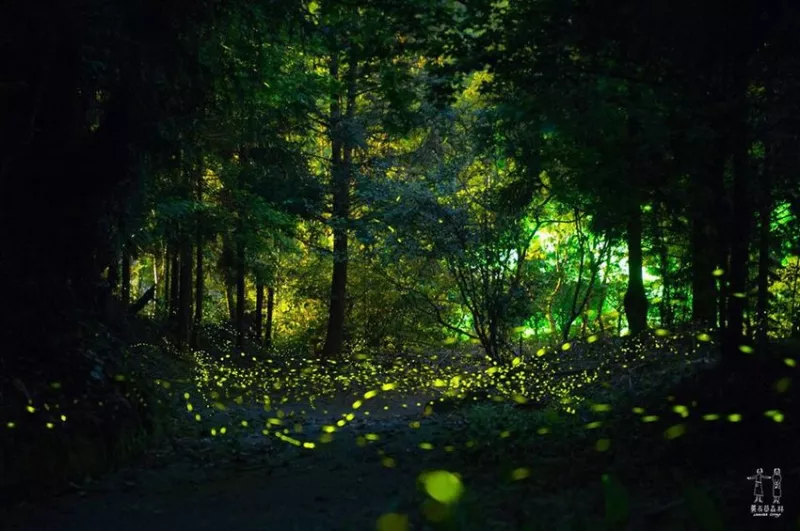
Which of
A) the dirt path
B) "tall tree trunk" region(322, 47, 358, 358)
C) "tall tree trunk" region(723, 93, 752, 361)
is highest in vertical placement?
"tall tree trunk" region(322, 47, 358, 358)

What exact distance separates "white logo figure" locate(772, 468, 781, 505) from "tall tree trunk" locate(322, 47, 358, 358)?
17922 millimetres

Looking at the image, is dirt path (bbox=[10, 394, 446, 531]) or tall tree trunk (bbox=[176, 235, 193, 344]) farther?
tall tree trunk (bbox=[176, 235, 193, 344])

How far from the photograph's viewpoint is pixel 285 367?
2178cm

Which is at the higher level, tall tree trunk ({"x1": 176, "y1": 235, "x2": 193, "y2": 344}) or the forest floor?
tall tree trunk ({"x1": 176, "y1": 235, "x2": 193, "y2": 344})

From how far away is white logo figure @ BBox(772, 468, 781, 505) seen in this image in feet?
14.0

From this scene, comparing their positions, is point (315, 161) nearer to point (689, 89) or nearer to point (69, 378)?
point (69, 378)

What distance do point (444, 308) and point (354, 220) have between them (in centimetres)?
391

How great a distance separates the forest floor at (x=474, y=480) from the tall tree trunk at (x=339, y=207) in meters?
13.9

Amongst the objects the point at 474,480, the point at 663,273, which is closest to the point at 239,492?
the point at 474,480

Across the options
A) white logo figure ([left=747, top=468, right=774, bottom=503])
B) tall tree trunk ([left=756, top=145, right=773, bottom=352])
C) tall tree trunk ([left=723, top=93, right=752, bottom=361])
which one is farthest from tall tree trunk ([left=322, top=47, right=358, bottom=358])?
white logo figure ([left=747, top=468, right=774, bottom=503])

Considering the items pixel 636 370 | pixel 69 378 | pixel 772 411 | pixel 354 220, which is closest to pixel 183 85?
pixel 69 378

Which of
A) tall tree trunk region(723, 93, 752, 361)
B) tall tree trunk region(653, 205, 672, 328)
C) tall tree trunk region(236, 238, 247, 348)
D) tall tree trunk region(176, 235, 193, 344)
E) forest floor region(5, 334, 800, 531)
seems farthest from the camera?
tall tree trunk region(236, 238, 247, 348)

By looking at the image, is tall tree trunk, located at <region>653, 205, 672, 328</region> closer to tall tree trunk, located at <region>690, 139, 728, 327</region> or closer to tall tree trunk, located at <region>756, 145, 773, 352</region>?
tall tree trunk, located at <region>690, 139, 728, 327</region>

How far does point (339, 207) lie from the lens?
22906 millimetres
